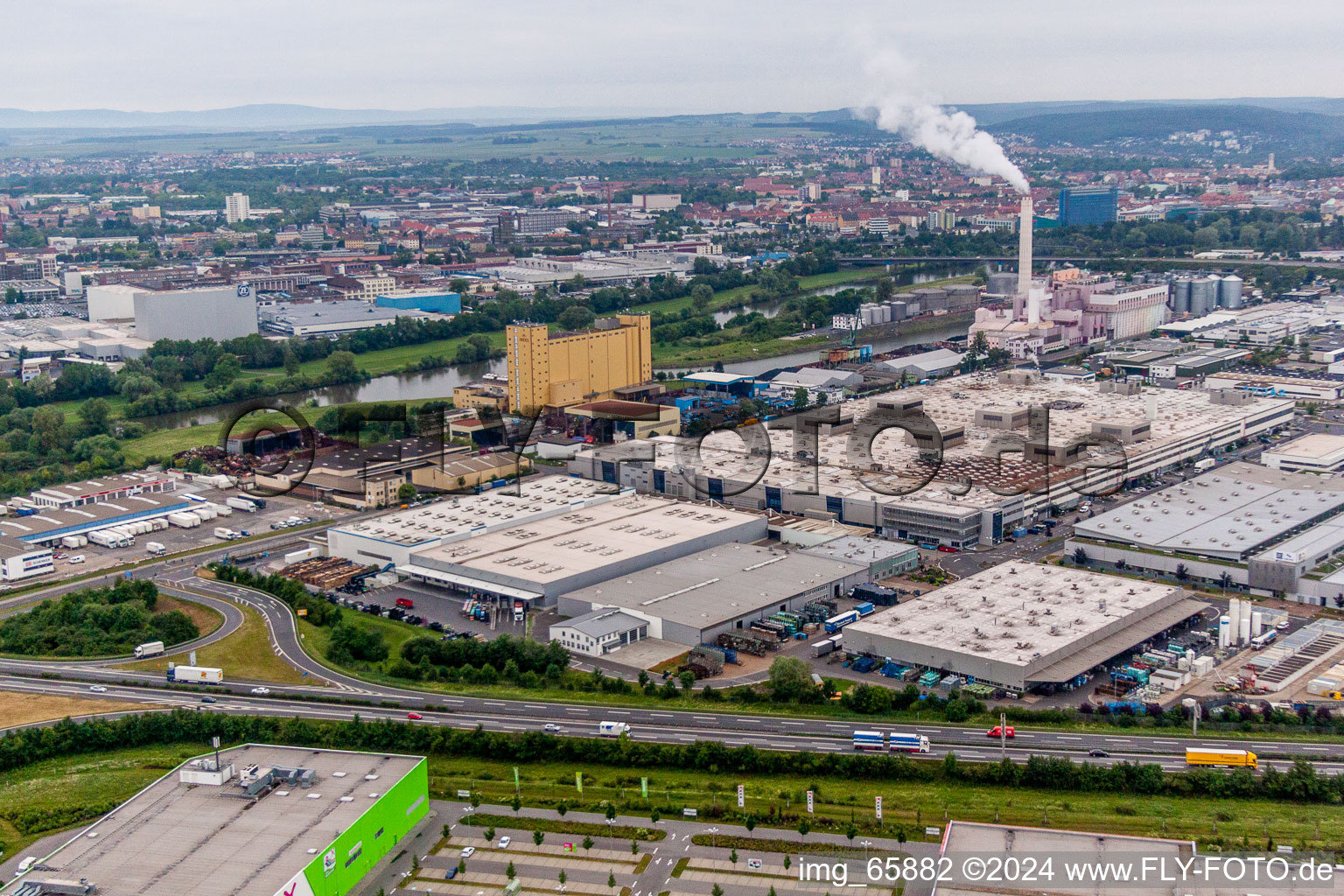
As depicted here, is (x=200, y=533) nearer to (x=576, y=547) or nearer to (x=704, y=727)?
(x=576, y=547)

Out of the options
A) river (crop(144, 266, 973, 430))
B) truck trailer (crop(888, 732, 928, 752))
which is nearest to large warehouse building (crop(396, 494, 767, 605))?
truck trailer (crop(888, 732, 928, 752))

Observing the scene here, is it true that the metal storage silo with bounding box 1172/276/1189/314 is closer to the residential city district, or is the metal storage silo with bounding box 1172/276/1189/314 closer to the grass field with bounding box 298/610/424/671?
the residential city district

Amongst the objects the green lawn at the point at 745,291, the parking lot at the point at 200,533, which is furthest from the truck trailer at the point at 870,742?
the green lawn at the point at 745,291

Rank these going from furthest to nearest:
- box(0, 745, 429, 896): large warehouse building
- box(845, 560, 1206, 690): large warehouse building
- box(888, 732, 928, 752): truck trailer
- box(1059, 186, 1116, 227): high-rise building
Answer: box(1059, 186, 1116, 227): high-rise building
box(845, 560, 1206, 690): large warehouse building
box(888, 732, 928, 752): truck trailer
box(0, 745, 429, 896): large warehouse building

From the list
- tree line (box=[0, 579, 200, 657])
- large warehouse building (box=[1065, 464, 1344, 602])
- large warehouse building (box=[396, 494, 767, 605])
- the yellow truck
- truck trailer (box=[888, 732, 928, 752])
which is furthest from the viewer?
large warehouse building (box=[1065, 464, 1344, 602])

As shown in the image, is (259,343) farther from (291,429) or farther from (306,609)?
(306,609)
